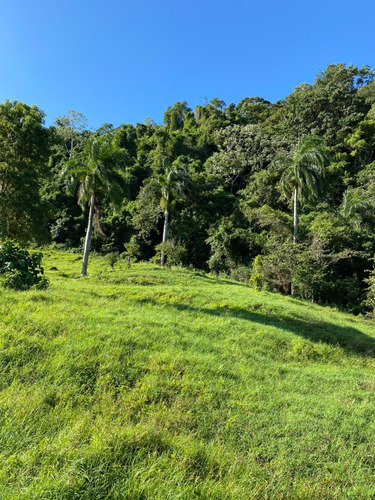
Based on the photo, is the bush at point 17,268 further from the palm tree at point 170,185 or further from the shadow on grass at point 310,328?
the palm tree at point 170,185

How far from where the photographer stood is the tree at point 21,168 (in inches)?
451

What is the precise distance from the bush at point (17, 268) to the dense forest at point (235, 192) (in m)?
4.96

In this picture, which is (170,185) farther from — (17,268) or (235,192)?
(17,268)

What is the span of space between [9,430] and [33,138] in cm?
1275

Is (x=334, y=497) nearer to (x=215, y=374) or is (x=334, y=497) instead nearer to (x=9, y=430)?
(x=215, y=374)

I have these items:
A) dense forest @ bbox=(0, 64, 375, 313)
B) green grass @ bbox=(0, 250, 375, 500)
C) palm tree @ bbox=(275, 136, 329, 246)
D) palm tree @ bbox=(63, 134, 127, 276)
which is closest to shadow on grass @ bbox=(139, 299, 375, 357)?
green grass @ bbox=(0, 250, 375, 500)

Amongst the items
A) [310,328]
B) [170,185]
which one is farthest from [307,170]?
[310,328]

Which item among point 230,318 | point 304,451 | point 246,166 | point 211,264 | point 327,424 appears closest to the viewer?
point 304,451

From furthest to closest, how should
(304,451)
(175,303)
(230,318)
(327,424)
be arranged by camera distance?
(175,303) → (230,318) → (327,424) → (304,451)

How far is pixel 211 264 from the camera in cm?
2319

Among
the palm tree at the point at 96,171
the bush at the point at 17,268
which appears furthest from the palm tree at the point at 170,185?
the bush at the point at 17,268

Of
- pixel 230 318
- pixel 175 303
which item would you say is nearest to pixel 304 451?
pixel 230 318

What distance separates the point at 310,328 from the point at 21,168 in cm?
1341

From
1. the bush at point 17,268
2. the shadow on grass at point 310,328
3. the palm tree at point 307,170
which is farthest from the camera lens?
the palm tree at point 307,170
